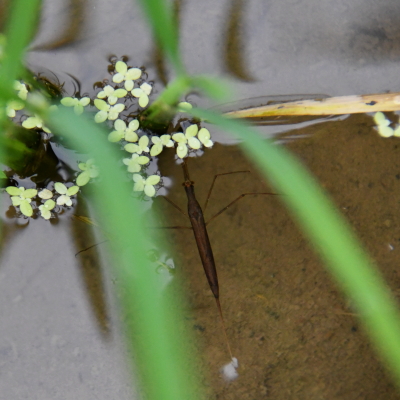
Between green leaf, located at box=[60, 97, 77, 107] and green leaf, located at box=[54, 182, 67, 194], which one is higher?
green leaf, located at box=[60, 97, 77, 107]

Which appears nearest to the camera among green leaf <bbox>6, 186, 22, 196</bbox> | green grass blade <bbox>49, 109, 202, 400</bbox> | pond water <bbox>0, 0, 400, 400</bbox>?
green grass blade <bbox>49, 109, 202, 400</bbox>

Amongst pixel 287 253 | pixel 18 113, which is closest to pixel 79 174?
pixel 18 113

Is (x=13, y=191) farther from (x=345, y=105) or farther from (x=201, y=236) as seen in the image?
(x=345, y=105)

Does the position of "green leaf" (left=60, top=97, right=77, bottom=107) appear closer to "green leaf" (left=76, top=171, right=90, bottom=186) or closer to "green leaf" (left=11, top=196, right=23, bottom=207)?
"green leaf" (left=76, top=171, right=90, bottom=186)

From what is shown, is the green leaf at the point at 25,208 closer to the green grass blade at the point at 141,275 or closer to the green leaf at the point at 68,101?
the green leaf at the point at 68,101

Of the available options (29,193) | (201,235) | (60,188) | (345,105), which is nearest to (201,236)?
(201,235)

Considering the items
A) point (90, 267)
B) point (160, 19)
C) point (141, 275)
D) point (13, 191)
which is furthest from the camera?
point (90, 267)

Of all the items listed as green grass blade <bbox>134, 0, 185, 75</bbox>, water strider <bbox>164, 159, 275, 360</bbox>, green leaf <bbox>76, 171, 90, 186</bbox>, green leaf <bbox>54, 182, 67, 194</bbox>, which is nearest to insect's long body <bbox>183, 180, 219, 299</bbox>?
water strider <bbox>164, 159, 275, 360</bbox>
